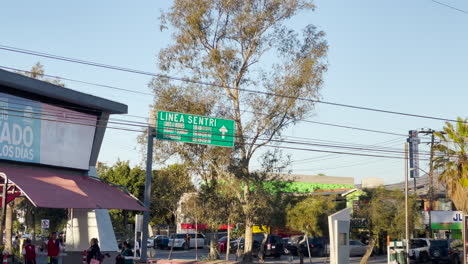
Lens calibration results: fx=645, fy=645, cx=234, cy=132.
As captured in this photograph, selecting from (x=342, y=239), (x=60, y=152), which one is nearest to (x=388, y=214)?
(x=342, y=239)

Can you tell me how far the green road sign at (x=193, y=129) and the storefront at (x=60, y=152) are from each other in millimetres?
2233

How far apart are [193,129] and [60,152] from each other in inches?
238


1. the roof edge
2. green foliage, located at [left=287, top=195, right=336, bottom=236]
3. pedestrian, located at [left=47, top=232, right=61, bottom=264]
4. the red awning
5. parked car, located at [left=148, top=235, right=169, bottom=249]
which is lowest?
parked car, located at [left=148, top=235, right=169, bottom=249]

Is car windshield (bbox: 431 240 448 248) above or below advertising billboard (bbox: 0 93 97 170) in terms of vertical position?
below

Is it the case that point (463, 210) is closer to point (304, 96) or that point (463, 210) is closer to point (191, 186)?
point (304, 96)

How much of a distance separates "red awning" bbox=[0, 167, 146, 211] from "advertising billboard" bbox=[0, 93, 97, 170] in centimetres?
60

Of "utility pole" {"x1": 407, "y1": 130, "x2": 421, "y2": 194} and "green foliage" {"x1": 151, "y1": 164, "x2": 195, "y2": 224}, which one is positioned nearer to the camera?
"green foliage" {"x1": 151, "y1": 164, "x2": 195, "y2": 224}

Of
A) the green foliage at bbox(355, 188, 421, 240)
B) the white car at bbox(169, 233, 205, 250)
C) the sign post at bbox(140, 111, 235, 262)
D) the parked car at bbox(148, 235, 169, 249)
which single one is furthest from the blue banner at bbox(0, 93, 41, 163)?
the parked car at bbox(148, 235, 169, 249)

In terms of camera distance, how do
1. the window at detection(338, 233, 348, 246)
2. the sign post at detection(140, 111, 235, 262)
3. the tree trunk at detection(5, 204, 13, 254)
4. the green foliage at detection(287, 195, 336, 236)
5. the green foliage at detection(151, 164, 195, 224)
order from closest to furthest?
the sign post at detection(140, 111, 235, 262)
the window at detection(338, 233, 348, 246)
the tree trunk at detection(5, 204, 13, 254)
the green foliage at detection(287, 195, 336, 236)
the green foliage at detection(151, 164, 195, 224)

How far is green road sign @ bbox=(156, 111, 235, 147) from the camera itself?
29047 millimetres

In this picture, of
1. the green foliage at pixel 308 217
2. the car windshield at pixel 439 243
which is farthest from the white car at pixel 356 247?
the green foliage at pixel 308 217

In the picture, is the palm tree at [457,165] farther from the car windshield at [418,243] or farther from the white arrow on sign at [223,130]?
the white arrow on sign at [223,130]

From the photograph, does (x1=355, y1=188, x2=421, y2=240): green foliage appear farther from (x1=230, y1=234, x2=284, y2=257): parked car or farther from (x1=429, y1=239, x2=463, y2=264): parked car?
(x1=230, y1=234, x2=284, y2=257): parked car

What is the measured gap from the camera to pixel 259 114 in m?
37.4
